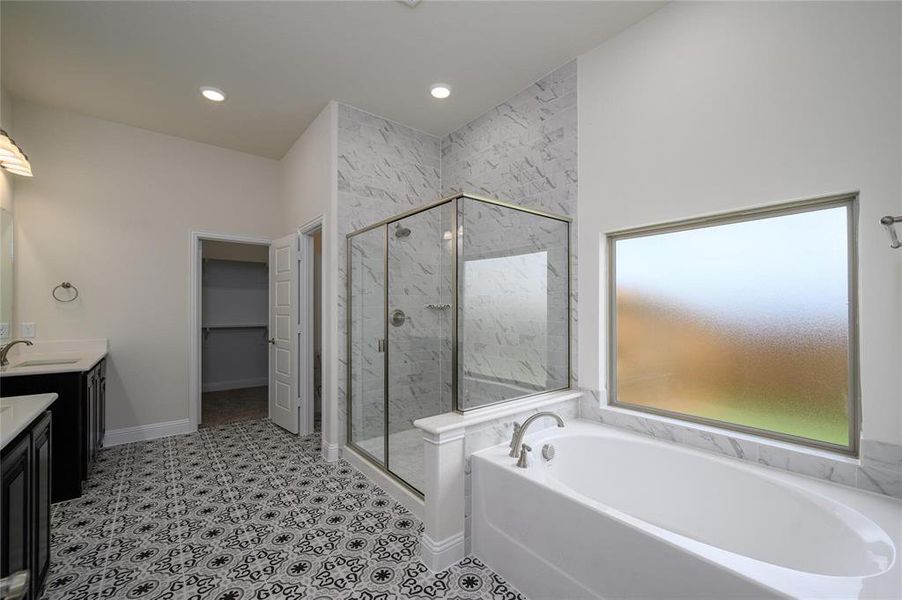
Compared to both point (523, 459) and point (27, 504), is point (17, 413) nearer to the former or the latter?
point (27, 504)

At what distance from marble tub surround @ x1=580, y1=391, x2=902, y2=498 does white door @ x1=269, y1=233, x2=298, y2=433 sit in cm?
291

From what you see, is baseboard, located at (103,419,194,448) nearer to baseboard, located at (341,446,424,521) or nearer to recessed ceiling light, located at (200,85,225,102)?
baseboard, located at (341,446,424,521)

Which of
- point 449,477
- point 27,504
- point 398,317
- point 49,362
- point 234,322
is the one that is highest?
point 398,317

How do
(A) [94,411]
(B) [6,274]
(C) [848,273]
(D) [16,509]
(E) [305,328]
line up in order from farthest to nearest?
(E) [305,328] → (B) [6,274] → (A) [94,411] → (C) [848,273] → (D) [16,509]

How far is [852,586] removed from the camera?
1086 mm

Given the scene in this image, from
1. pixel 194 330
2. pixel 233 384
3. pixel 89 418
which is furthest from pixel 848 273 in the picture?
pixel 233 384

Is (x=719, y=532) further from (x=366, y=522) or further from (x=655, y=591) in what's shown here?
(x=366, y=522)

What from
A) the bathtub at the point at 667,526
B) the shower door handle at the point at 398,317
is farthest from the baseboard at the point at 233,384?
the bathtub at the point at 667,526

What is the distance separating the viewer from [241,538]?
2.10 m

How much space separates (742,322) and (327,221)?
303cm

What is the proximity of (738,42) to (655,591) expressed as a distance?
99.5 inches

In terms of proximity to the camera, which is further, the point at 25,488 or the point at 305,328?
the point at 305,328

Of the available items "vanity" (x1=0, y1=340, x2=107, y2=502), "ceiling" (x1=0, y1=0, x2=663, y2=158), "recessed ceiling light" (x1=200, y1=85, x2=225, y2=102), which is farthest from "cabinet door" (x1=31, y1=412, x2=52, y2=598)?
"recessed ceiling light" (x1=200, y1=85, x2=225, y2=102)

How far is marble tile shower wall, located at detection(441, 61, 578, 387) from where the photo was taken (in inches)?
107
